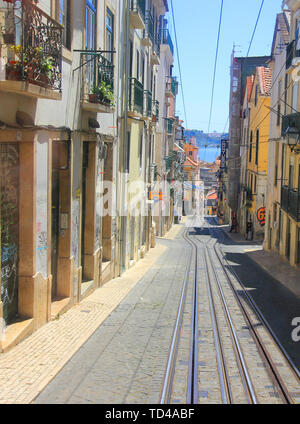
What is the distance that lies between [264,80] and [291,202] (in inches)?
742

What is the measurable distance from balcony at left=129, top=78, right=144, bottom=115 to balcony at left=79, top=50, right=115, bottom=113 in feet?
16.8

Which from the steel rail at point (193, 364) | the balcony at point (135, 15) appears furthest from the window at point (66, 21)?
the balcony at point (135, 15)

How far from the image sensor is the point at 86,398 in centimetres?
676

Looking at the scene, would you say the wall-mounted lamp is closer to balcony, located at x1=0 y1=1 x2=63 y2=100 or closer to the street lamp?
the street lamp

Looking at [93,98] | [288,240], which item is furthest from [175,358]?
[288,240]

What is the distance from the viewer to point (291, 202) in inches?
819

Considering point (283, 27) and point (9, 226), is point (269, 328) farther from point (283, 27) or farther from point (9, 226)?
point (283, 27)

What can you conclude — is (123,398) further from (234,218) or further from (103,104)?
(234,218)

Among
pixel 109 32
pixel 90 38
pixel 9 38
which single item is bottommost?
pixel 9 38

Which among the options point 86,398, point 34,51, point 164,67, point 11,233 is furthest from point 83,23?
point 164,67

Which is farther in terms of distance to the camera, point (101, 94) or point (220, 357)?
point (101, 94)

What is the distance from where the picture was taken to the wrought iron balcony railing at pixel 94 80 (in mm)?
11914

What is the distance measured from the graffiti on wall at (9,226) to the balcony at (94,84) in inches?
147

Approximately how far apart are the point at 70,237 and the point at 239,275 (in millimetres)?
9225
